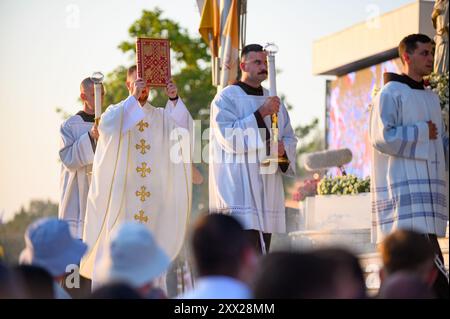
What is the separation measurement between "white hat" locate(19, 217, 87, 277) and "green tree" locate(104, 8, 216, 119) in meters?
20.5

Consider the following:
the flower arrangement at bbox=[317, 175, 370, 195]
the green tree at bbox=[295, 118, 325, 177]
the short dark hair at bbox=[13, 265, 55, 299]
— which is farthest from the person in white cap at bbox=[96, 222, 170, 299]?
the green tree at bbox=[295, 118, 325, 177]

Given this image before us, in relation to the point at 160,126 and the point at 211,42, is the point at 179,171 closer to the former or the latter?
the point at 160,126

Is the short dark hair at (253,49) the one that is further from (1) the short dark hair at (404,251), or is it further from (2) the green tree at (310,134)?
(2) the green tree at (310,134)

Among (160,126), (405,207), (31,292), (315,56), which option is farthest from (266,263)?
(315,56)

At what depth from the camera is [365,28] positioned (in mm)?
26188

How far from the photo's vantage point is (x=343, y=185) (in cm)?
1611

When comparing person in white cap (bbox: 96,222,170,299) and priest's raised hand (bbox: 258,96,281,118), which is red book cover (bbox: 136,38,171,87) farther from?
person in white cap (bbox: 96,222,170,299)

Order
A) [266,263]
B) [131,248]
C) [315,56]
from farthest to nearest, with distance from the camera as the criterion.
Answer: [315,56], [131,248], [266,263]

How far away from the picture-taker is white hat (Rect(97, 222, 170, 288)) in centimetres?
698

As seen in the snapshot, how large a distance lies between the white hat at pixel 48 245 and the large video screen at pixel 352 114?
18.0 m

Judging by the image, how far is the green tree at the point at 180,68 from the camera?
94.2 ft

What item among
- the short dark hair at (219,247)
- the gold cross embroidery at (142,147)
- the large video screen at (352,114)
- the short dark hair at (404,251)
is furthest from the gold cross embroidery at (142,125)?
the large video screen at (352,114)

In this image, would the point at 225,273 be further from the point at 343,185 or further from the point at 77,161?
the point at 343,185

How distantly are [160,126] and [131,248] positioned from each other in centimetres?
613
